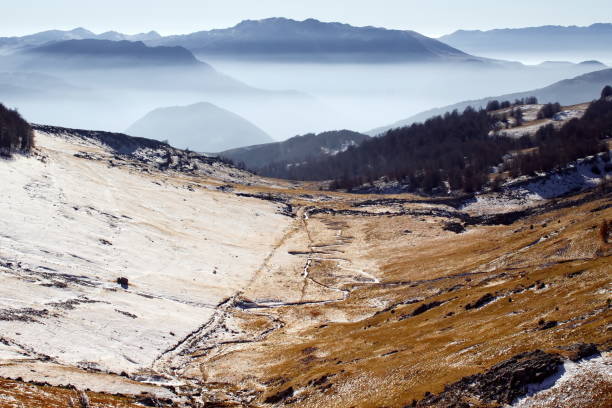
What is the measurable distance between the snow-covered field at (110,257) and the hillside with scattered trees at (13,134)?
4.36 meters

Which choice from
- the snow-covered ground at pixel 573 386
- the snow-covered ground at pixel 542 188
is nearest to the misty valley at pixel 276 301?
the snow-covered ground at pixel 573 386

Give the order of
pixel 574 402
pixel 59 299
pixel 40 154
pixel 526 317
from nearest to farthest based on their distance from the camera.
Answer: pixel 574 402
pixel 526 317
pixel 59 299
pixel 40 154

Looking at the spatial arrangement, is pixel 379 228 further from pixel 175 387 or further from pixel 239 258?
pixel 175 387

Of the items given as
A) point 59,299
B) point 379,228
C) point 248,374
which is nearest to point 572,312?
point 248,374

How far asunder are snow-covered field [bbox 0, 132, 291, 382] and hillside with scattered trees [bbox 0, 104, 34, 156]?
4.36 metres

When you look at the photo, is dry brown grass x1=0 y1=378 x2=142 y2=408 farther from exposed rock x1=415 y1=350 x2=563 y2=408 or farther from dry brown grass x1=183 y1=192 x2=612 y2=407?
exposed rock x1=415 y1=350 x2=563 y2=408

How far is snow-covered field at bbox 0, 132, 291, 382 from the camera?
59406 millimetres

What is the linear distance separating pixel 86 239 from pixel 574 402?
83328 mm

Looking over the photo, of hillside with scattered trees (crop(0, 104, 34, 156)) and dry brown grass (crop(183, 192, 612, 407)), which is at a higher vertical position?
hillside with scattered trees (crop(0, 104, 34, 156))

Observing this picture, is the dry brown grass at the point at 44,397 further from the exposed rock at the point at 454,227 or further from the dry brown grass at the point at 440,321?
the exposed rock at the point at 454,227

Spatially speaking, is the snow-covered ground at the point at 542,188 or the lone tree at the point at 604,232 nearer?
the lone tree at the point at 604,232

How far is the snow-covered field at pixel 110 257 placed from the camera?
195ft

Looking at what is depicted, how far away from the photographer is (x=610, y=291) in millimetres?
47062

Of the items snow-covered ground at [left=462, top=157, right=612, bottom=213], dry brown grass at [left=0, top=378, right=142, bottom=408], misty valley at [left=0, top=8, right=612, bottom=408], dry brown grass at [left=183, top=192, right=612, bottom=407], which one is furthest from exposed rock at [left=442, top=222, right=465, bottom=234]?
dry brown grass at [left=0, top=378, right=142, bottom=408]
